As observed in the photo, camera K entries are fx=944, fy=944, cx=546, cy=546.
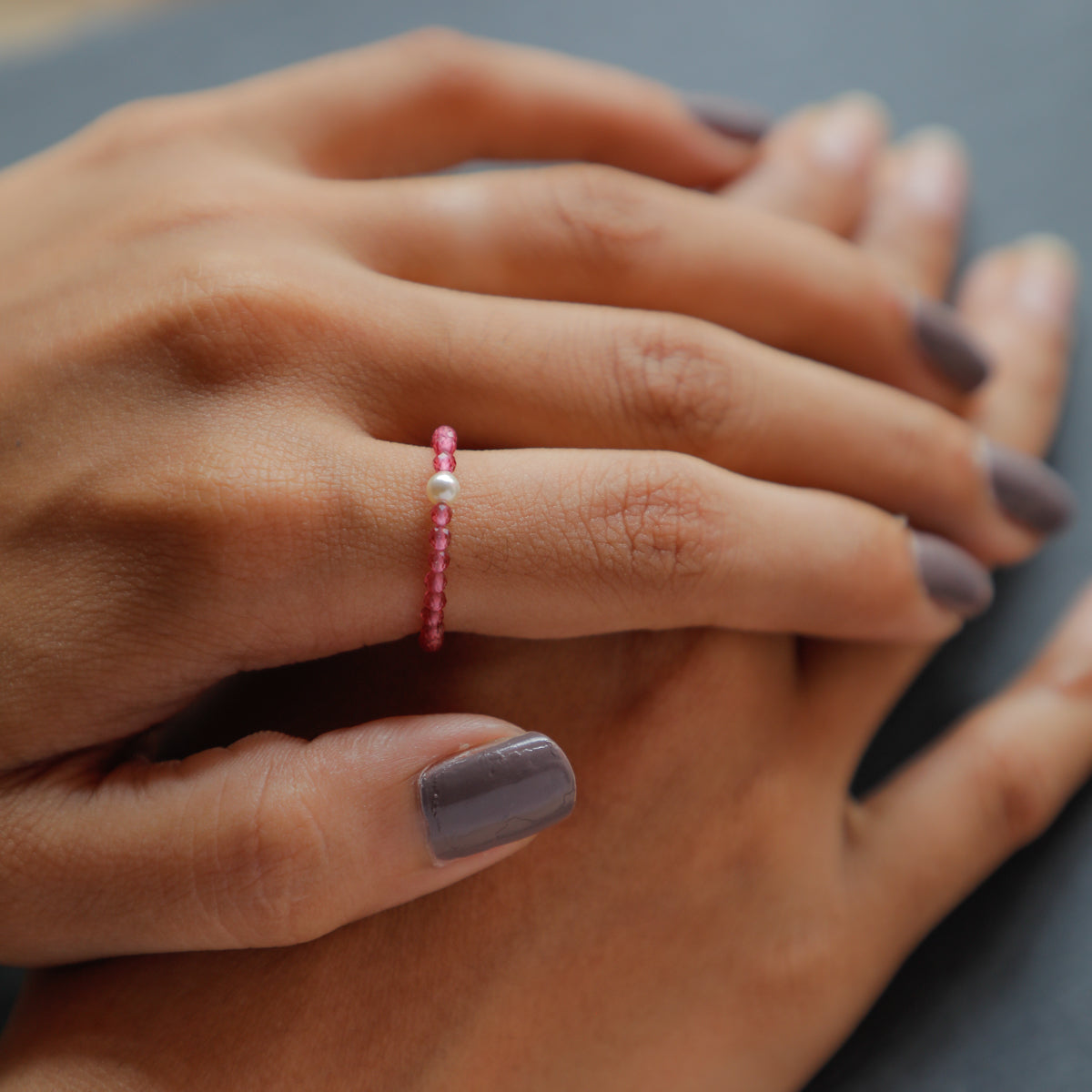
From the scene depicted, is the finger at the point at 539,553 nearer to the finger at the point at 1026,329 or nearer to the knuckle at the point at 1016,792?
the knuckle at the point at 1016,792

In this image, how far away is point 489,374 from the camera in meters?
0.81

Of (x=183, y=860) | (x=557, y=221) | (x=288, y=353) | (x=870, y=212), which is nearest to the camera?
(x=183, y=860)

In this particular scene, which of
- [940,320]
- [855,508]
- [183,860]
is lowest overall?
[183,860]

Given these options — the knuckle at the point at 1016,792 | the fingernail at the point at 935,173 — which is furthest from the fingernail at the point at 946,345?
the knuckle at the point at 1016,792

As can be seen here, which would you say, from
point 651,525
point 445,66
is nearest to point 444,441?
point 651,525

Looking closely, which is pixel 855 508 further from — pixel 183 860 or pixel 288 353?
pixel 183 860

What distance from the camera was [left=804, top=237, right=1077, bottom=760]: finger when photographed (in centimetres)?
93

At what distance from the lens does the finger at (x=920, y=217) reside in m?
1.21

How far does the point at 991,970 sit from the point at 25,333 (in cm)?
102

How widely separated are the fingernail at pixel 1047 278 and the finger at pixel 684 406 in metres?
0.31

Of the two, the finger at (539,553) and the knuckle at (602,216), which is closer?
the finger at (539,553)

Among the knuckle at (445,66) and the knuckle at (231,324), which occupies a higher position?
the knuckle at (445,66)

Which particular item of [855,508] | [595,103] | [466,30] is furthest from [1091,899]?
[466,30]

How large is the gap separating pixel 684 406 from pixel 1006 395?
0.48 metres
